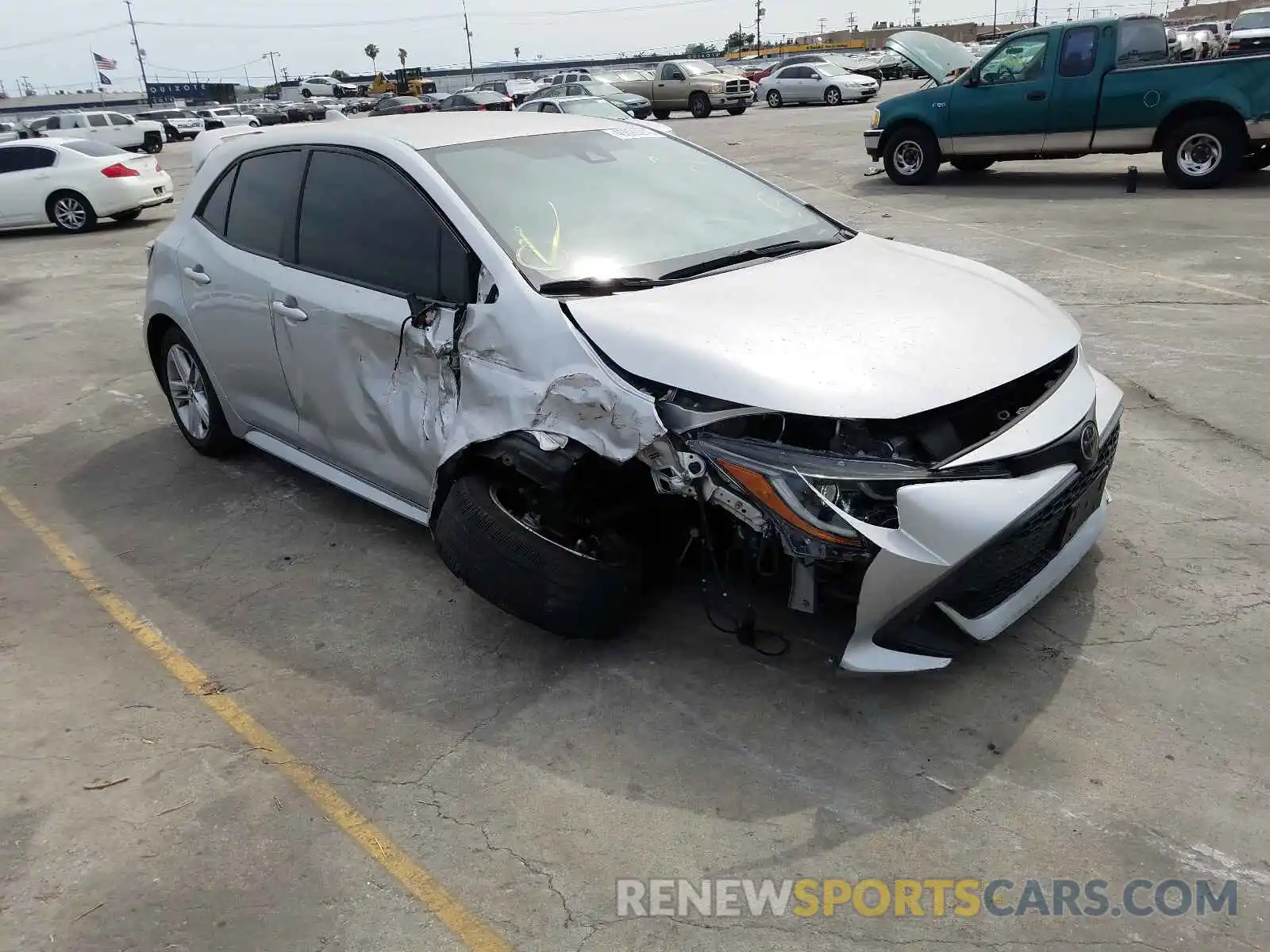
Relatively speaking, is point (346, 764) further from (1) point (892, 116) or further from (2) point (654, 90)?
(2) point (654, 90)

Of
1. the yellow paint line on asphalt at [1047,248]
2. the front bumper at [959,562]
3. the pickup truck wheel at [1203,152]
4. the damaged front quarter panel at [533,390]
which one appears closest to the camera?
the front bumper at [959,562]

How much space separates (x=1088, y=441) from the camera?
318cm

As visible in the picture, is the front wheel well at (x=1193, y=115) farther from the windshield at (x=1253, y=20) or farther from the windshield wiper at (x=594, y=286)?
the windshield at (x=1253, y=20)

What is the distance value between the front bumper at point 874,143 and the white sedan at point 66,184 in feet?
37.1

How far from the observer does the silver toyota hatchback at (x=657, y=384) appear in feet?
9.48

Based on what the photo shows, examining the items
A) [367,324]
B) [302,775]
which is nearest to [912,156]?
[367,324]

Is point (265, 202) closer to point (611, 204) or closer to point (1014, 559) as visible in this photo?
point (611, 204)

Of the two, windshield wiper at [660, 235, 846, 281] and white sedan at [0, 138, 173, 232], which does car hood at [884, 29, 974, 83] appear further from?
white sedan at [0, 138, 173, 232]

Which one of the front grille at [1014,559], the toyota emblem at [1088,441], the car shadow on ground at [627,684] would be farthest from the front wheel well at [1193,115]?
the front grille at [1014,559]

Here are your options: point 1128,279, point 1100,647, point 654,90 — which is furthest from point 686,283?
point 654,90

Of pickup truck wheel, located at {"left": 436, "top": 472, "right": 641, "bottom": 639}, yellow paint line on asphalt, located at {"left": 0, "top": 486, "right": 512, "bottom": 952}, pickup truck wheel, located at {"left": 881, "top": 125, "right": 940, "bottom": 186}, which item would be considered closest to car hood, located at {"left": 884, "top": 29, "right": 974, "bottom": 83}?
pickup truck wheel, located at {"left": 881, "top": 125, "right": 940, "bottom": 186}

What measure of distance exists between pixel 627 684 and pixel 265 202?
2.92 m

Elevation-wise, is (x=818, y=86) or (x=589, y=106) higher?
(x=589, y=106)

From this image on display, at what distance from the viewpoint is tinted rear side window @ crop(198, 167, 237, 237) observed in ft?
16.3
